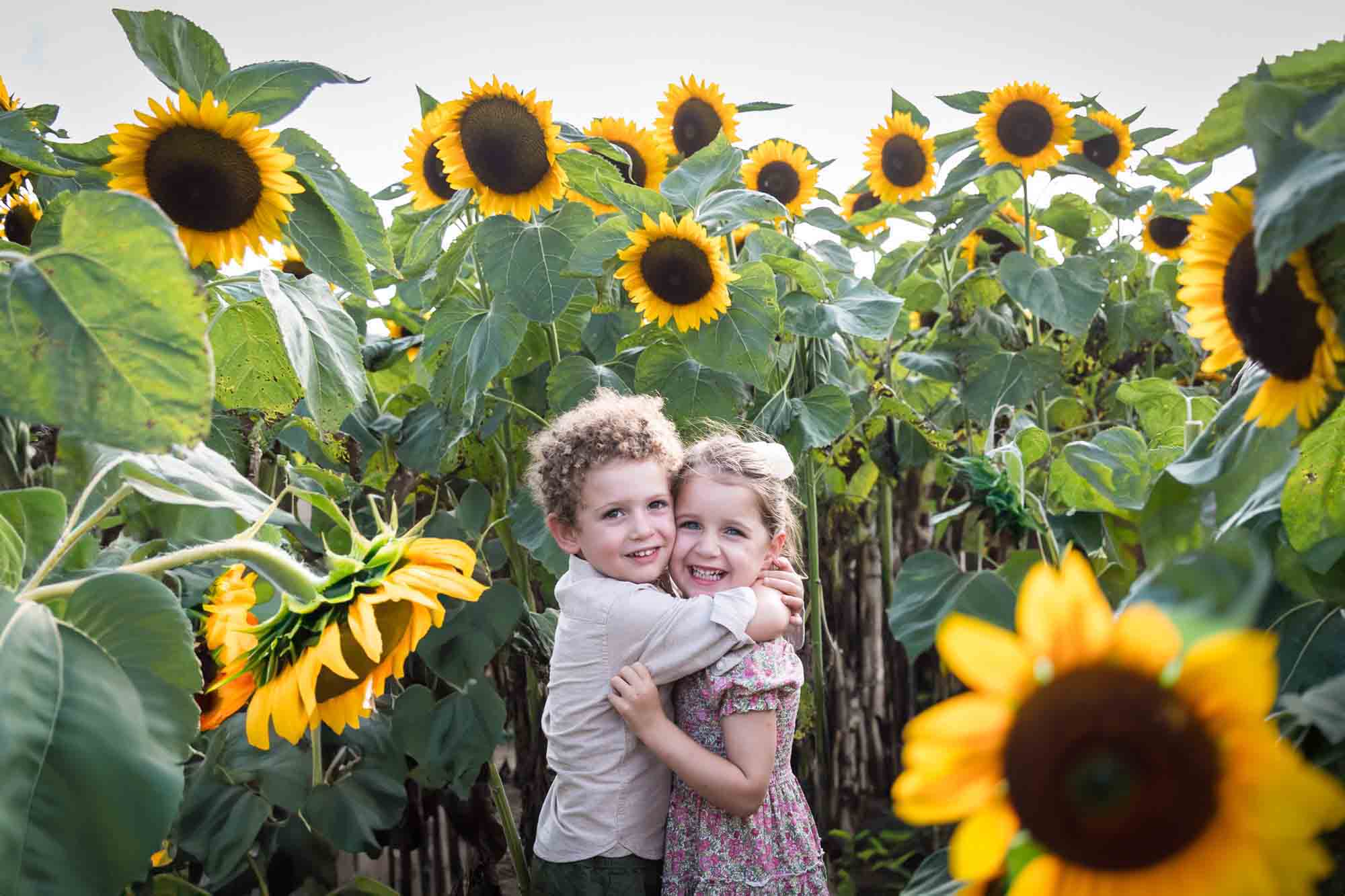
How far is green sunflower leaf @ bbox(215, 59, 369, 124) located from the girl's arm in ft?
2.06

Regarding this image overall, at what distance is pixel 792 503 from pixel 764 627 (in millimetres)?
637

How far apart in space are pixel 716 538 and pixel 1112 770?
994 millimetres

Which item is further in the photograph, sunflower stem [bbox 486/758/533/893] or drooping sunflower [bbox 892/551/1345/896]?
sunflower stem [bbox 486/758/533/893]

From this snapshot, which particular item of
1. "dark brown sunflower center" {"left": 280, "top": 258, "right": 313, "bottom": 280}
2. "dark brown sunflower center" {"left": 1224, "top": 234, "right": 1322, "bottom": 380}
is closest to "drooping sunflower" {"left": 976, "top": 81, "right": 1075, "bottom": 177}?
"dark brown sunflower center" {"left": 280, "top": 258, "right": 313, "bottom": 280}

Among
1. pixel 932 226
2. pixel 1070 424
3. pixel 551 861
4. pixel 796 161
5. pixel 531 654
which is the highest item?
pixel 796 161

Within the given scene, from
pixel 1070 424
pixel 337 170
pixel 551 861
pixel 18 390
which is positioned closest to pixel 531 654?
pixel 551 861

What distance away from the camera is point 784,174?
7.50ft

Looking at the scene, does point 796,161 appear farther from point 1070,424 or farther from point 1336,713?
point 1336,713

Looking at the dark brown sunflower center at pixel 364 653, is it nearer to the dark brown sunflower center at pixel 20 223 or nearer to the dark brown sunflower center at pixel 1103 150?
the dark brown sunflower center at pixel 20 223

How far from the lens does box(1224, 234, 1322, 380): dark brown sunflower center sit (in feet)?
1.28

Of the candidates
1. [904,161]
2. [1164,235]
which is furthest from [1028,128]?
[1164,235]

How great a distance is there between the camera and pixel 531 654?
1.50 m

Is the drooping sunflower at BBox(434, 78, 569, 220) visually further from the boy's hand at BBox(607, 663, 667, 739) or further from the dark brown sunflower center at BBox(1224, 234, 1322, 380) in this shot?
the dark brown sunflower center at BBox(1224, 234, 1322, 380)

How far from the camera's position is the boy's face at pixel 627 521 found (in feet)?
3.99
